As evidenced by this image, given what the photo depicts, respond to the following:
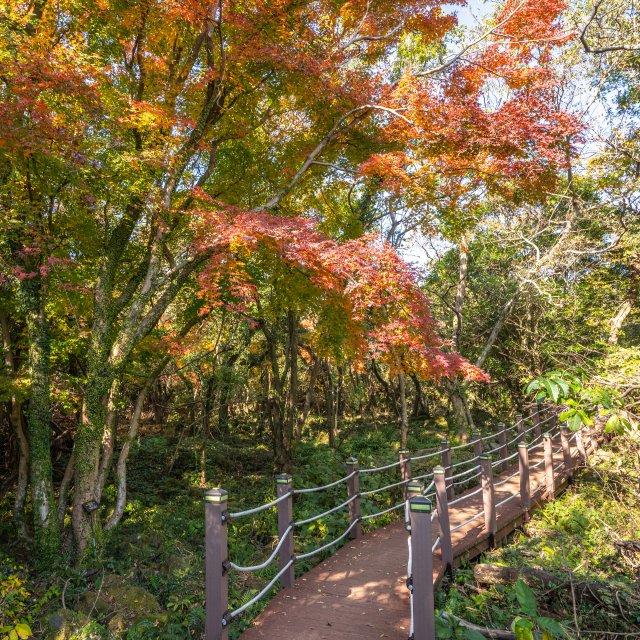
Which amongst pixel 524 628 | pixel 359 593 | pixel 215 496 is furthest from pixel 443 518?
pixel 215 496

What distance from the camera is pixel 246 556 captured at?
6.05 meters

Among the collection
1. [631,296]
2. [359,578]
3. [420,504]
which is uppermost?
[631,296]

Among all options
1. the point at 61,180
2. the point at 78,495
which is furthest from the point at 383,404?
the point at 61,180

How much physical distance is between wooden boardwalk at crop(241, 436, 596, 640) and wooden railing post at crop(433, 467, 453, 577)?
137 mm

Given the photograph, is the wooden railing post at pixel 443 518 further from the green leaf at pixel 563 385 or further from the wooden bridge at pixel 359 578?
the green leaf at pixel 563 385

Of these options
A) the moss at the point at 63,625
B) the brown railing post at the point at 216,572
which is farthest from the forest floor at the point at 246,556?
the brown railing post at the point at 216,572

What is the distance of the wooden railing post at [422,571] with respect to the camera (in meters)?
3.21

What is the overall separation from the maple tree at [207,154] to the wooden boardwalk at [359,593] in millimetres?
3011

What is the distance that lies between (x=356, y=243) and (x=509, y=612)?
508 centimetres

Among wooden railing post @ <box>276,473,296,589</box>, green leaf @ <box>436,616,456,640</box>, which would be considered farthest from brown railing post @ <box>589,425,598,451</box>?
wooden railing post @ <box>276,473,296,589</box>

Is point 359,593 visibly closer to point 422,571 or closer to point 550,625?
point 422,571

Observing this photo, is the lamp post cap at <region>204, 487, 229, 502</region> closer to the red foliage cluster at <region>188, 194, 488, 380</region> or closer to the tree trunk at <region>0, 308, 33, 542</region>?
the red foliage cluster at <region>188, 194, 488, 380</region>

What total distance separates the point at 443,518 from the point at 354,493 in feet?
4.30

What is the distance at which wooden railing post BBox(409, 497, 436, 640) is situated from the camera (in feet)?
10.5
